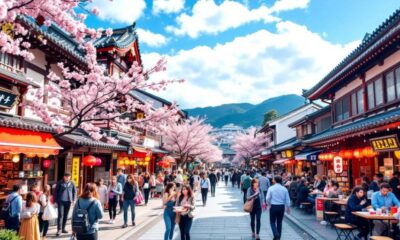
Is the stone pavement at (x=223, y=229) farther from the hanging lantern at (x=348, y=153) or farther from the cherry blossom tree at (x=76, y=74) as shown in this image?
the hanging lantern at (x=348, y=153)

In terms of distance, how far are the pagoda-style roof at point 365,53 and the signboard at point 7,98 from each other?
43.5 feet

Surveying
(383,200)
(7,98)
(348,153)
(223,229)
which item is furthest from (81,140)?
(348,153)

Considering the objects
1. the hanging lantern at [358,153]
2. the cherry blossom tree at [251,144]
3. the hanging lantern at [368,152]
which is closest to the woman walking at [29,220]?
the hanging lantern at [368,152]

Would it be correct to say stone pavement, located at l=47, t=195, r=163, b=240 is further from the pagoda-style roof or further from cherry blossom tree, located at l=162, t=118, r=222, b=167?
cherry blossom tree, located at l=162, t=118, r=222, b=167

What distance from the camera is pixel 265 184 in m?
18.6

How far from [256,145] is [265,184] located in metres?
49.0

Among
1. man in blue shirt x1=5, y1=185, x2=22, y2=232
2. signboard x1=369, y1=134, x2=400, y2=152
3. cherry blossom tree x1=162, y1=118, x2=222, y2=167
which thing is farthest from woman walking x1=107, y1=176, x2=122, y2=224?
cherry blossom tree x1=162, y1=118, x2=222, y2=167

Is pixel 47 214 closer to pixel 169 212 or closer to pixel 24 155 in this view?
pixel 169 212

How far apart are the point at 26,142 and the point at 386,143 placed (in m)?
12.6

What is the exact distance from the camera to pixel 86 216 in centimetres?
753

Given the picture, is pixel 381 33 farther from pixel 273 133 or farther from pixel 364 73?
pixel 273 133

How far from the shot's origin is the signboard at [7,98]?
37.9ft

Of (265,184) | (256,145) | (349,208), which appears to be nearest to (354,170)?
(265,184)

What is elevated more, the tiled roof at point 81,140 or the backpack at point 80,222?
the tiled roof at point 81,140
